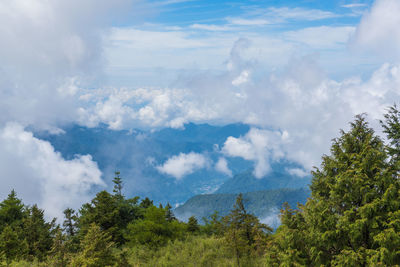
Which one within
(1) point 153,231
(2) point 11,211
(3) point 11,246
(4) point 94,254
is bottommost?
(4) point 94,254

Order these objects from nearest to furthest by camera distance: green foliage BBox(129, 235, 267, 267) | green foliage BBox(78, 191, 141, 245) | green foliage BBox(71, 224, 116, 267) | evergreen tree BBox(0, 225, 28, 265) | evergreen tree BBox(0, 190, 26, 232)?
1. green foliage BBox(71, 224, 116, 267)
2. green foliage BBox(129, 235, 267, 267)
3. evergreen tree BBox(0, 225, 28, 265)
4. green foliage BBox(78, 191, 141, 245)
5. evergreen tree BBox(0, 190, 26, 232)

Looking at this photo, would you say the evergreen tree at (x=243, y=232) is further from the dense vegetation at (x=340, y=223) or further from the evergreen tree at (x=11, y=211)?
the evergreen tree at (x=11, y=211)

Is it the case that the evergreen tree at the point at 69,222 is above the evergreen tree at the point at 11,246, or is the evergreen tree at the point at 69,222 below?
above

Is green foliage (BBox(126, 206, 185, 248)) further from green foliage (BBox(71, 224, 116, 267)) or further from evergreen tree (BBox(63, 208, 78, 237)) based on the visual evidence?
evergreen tree (BBox(63, 208, 78, 237))

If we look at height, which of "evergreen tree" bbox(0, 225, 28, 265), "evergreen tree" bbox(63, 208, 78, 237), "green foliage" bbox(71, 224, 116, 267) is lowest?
"green foliage" bbox(71, 224, 116, 267)

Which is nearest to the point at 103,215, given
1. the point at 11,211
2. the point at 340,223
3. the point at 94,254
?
the point at 11,211

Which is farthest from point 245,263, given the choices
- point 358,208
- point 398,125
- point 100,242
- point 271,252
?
point 398,125

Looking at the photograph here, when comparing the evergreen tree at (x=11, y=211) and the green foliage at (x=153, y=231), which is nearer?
the green foliage at (x=153, y=231)

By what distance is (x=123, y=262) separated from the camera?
39.8 feet

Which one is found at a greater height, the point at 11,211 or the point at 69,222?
the point at 11,211

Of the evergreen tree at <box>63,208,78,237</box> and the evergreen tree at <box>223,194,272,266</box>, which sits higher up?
the evergreen tree at <box>63,208,78,237</box>

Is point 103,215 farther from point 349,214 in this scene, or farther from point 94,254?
point 349,214

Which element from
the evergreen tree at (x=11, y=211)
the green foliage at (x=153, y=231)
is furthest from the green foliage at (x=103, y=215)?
the evergreen tree at (x=11, y=211)

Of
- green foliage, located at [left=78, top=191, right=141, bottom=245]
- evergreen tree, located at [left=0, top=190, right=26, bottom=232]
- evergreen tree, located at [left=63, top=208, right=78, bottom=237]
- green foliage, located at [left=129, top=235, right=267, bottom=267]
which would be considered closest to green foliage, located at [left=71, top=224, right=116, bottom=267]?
green foliage, located at [left=129, top=235, right=267, bottom=267]
